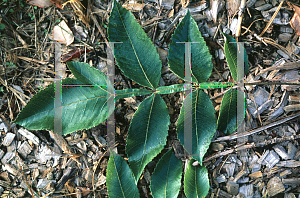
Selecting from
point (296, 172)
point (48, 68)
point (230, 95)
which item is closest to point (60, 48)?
point (48, 68)

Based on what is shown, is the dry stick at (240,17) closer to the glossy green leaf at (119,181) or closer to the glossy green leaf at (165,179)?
the glossy green leaf at (165,179)

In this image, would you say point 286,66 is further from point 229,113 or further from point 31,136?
point 31,136

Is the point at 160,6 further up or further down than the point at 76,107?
further up

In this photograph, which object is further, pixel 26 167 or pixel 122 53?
pixel 26 167

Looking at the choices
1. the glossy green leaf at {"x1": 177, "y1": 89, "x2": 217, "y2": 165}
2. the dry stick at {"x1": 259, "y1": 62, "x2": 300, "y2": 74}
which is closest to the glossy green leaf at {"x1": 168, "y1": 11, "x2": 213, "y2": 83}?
the glossy green leaf at {"x1": 177, "y1": 89, "x2": 217, "y2": 165}

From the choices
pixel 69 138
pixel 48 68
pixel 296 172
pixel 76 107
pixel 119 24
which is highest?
pixel 119 24

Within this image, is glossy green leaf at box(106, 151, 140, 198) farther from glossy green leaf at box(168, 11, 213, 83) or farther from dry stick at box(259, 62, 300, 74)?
dry stick at box(259, 62, 300, 74)

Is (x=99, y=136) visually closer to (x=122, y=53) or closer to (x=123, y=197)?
(x=123, y=197)

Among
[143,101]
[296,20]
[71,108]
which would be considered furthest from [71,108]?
[296,20]
